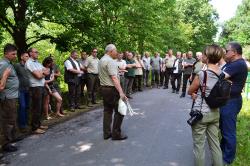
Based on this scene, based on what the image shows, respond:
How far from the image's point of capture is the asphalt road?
292 inches

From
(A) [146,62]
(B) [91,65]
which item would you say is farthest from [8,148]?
(A) [146,62]

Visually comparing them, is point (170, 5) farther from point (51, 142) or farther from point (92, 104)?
point (51, 142)

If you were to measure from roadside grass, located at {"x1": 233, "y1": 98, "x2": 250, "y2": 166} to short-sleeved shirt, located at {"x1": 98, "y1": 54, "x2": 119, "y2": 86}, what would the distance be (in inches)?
124

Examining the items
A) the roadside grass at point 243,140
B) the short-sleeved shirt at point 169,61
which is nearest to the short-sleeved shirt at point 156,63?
the short-sleeved shirt at point 169,61

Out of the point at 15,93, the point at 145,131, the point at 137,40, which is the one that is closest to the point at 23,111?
the point at 15,93

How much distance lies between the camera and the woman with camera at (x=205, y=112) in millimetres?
5969

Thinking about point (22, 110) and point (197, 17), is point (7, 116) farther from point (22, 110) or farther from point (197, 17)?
point (197, 17)

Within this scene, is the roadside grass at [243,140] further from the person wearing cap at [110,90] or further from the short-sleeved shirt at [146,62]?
the short-sleeved shirt at [146,62]

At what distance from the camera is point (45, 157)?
305 inches

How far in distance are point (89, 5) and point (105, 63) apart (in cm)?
616

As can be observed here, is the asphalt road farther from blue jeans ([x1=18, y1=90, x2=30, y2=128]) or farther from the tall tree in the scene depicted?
the tall tree

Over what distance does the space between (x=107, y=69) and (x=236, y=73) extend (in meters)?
3.15

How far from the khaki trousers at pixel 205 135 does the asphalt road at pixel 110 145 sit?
101 centimetres

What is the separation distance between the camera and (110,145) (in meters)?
8.58
